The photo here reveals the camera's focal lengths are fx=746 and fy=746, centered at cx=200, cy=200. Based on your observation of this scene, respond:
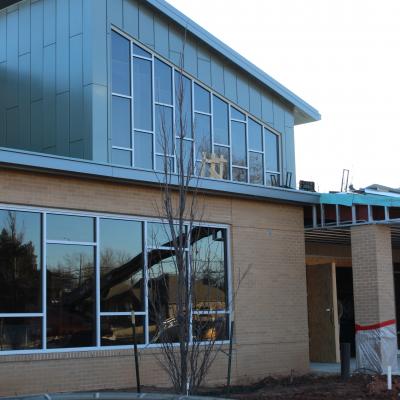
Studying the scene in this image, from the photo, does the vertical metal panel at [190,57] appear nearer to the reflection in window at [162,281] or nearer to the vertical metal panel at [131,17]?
the vertical metal panel at [131,17]

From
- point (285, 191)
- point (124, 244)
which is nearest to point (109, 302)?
point (124, 244)

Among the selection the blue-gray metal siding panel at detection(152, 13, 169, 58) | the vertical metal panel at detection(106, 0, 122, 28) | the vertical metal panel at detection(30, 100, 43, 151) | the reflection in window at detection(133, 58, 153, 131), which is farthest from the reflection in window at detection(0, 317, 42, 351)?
the blue-gray metal siding panel at detection(152, 13, 169, 58)

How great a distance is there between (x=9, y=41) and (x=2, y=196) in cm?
749

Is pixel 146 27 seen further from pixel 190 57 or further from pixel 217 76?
pixel 217 76

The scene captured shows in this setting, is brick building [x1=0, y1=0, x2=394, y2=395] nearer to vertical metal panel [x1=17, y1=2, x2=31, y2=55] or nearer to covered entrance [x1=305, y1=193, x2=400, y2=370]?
vertical metal panel [x1=17, y1=2, x2=31, y2=55]

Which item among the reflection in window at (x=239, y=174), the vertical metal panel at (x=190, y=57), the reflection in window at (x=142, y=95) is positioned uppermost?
the vertical metal panel at (x=190, y=57)

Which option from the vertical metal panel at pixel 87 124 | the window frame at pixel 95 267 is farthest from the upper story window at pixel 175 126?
the window frame at pixel 95 267

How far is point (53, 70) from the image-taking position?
17859 mm

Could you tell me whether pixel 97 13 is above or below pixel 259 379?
above

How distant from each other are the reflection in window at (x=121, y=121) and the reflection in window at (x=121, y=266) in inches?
113

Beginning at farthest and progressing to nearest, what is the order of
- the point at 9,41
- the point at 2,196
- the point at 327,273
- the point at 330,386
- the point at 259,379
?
the point at 327,273, the point at 9,41, the point at 259,379, the point at 330,386, the point at 2,196

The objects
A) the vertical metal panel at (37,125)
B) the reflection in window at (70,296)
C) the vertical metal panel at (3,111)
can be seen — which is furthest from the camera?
the vertical metal panel at (3,111)

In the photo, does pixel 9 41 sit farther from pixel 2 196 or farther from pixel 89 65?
pixel 2 196

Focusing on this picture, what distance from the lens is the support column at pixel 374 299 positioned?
16.9 metres
